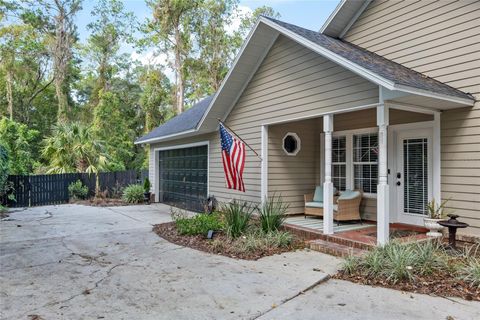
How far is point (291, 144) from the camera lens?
8.62m

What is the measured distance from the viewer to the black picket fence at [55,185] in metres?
13.2

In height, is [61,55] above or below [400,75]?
above

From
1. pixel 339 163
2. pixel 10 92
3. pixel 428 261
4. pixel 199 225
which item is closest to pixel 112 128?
pixel 10 92

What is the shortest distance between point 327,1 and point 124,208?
14.9 meters

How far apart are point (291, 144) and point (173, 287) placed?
16.9 ft

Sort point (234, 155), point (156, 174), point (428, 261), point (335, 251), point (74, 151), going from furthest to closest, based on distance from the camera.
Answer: point (74, 151)
point (156, 174)
point (234, 155)
point (335, 251)
point (428, 261)

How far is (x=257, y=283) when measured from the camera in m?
4.48

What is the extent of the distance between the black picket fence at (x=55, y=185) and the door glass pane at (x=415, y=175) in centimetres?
1191

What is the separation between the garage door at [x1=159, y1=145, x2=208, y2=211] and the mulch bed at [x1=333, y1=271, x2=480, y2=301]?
6963 mm

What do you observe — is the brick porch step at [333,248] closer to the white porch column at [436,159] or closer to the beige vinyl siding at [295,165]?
the white porch column at [436,159]

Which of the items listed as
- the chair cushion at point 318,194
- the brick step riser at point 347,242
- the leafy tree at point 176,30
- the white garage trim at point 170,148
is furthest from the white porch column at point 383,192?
the leafy tree at point 176,30

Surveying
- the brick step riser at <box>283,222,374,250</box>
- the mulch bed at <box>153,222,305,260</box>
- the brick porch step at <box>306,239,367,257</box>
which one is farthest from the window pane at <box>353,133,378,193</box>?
the mulch bed at <box>153,222,305,260</box>

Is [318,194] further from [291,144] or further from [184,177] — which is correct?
[184,177]

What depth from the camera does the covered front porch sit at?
594cm
